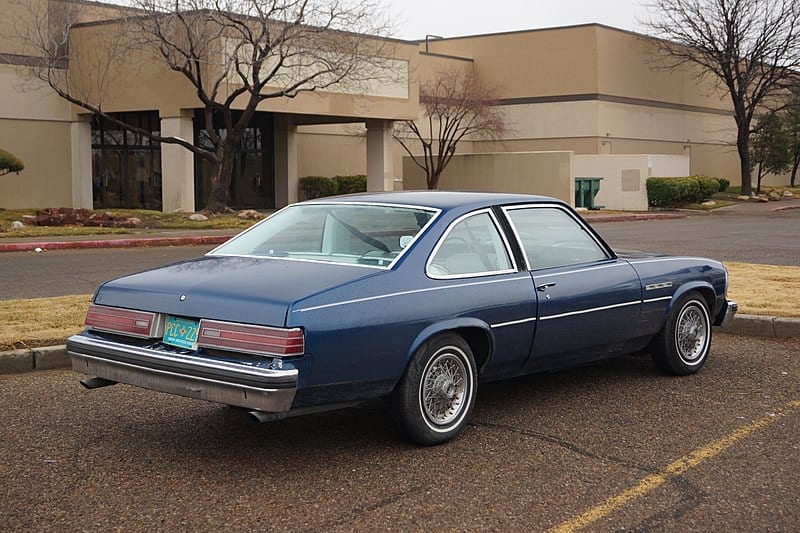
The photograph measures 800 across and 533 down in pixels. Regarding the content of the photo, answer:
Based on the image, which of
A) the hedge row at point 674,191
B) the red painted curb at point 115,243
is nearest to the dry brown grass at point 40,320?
the red painted curb at point 115,243

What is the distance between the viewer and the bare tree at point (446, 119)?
40.8m

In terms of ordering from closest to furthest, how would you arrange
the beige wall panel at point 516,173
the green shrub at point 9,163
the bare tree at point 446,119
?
the green shrub at point 9,163
the beige wall panel at point 516,173
the bare tree at point 446,119

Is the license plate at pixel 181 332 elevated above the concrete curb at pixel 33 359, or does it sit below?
above

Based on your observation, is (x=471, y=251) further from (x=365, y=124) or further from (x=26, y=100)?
(x=365, y=124)

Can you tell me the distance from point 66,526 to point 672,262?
15.8 ft

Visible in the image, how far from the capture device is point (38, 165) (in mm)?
32812

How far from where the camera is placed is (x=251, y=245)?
6.54m

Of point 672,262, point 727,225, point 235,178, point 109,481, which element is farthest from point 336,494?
point 235,178

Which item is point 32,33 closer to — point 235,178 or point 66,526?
point 235,178

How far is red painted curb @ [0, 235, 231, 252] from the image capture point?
18578 mm

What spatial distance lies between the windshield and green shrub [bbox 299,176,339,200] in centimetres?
3228

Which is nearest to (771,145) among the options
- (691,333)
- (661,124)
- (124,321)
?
(661,124)

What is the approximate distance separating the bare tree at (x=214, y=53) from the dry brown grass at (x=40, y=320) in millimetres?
17139

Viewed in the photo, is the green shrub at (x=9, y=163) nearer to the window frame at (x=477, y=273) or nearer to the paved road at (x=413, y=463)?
the paved road at (x=413, y=463)
